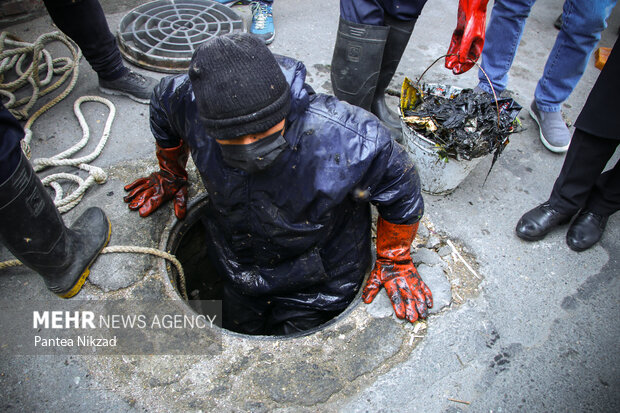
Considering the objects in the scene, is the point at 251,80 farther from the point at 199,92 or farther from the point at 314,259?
the point at 314,259

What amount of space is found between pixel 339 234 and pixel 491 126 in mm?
1154

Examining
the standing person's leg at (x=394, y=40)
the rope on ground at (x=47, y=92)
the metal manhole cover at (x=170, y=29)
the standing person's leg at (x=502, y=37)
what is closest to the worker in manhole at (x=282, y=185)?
the rope on ground at (x=47, y=92)

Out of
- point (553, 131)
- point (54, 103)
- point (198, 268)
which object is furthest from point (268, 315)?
point (553, 131)

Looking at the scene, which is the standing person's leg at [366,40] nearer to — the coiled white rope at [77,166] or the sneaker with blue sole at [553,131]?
the sneaker with blue sole at [553,131]

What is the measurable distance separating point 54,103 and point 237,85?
2.33 metres

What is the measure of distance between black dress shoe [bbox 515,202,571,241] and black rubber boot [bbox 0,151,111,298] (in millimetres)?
2426

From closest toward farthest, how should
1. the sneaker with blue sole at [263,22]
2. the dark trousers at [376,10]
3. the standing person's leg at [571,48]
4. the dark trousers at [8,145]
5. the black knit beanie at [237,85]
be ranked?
the black knit beanie at [237,85]
the dark trousers at [8,145]
the dark trousers at [376,10]
the standing person's leg at [571,48]
the sneaker with blue sole at [263,22]

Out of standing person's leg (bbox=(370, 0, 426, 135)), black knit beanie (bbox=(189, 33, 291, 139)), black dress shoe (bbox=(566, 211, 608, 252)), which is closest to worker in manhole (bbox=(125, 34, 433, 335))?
black knit beanie (bbox=(189, 33, 291, 139))

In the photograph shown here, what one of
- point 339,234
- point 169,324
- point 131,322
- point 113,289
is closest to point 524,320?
point 339,234

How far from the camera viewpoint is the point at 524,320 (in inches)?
77.7

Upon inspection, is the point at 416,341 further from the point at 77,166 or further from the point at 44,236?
the point at 77,166

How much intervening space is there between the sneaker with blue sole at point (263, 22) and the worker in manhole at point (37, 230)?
7.97 ft

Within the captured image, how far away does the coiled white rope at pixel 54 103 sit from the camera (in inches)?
85.5

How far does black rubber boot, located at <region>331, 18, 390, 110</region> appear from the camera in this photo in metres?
2.32
